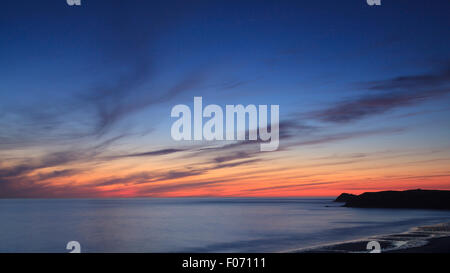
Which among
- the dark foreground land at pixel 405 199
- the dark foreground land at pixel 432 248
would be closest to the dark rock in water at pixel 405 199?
the dark foreground land at pixel 405 199

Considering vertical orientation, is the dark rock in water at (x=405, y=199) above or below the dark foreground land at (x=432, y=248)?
below

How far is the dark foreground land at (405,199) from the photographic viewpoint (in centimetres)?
7062

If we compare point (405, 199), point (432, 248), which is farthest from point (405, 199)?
point (432, 248)

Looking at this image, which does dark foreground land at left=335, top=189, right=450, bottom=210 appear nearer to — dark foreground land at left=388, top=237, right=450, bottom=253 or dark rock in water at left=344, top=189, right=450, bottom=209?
dark rock in water at left=344, top=189, right=450, bottom=209

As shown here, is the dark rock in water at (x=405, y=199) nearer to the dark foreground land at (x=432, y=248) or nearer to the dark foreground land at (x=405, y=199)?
the dark foreground land at (x=405, y=199)

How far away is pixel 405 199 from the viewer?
75500 millimetres

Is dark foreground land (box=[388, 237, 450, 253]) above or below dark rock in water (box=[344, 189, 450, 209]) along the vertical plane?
above

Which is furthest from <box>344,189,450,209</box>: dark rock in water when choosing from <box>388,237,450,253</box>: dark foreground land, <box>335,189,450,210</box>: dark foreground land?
<box>388,237,450,253</box>: dark foreground land

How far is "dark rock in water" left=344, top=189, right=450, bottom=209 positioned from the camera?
7069 cm
